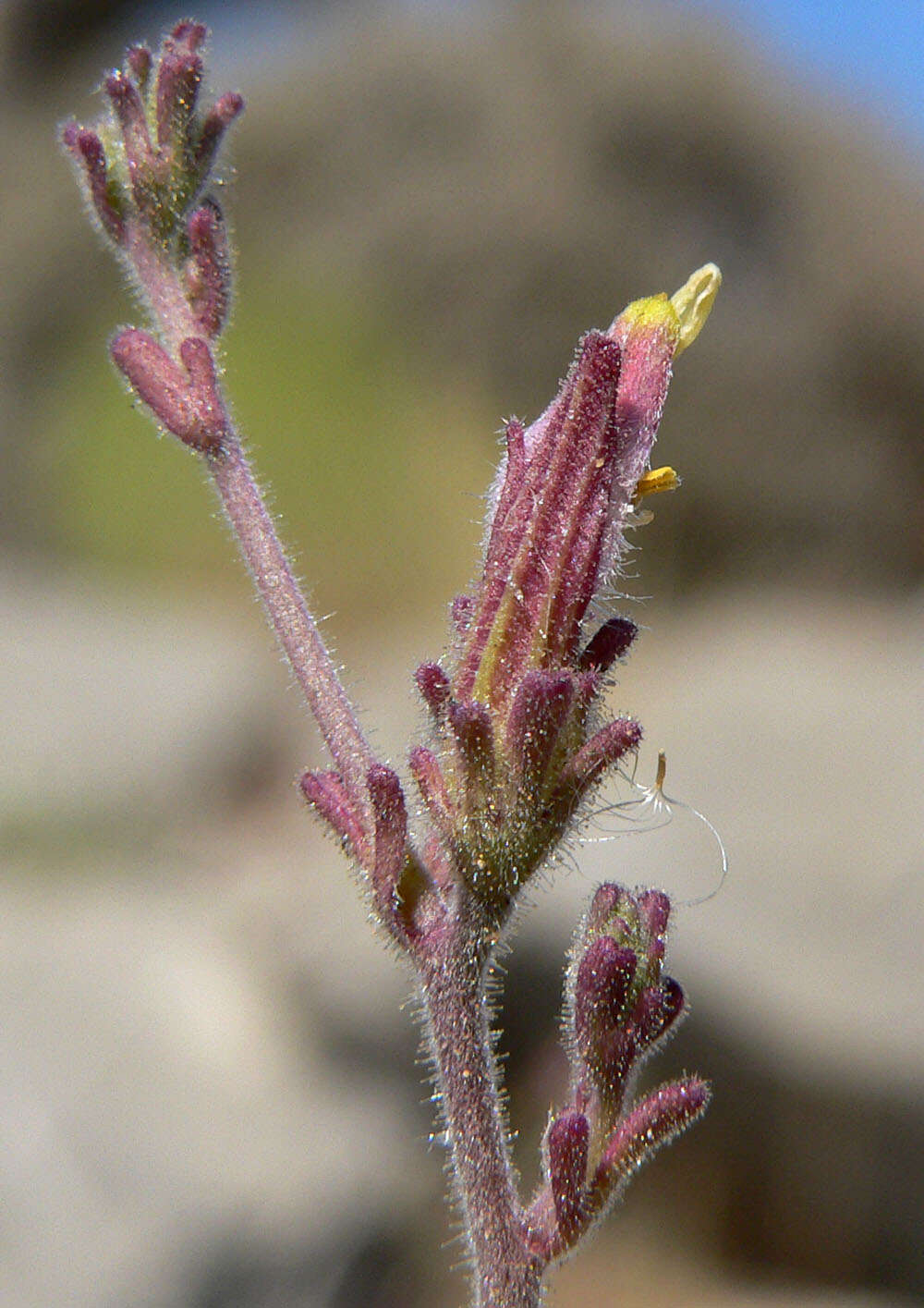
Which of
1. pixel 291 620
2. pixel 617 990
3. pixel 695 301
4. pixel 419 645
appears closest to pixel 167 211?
pixel 291 620

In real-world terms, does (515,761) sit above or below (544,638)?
below

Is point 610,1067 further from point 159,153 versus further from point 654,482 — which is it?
point 159,153

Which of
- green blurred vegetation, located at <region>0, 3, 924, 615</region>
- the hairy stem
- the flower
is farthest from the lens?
green blurred vegetation, located at <region>0, 3, 924, 615</region>

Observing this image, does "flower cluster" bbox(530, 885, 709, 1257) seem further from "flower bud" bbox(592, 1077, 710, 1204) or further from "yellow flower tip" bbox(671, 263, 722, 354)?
"yellow flower tip" bbox(671, 263, 722, 354)

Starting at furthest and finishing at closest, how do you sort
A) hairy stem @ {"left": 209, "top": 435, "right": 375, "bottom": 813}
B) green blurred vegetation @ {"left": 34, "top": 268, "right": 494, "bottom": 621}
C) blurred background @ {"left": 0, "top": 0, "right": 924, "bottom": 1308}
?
green blurred vegetation @ {"left": 34, "top": 268, "right": 494, "bottom": 621} → blurred background @ {"left": 0, "top": 0, "right": 924, "bottom": 1308} → hairy stem @ {"left": 209, "top": 435, "right": 375, "bottom": 813}

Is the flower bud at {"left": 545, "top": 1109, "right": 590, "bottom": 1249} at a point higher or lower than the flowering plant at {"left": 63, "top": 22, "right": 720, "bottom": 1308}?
lower

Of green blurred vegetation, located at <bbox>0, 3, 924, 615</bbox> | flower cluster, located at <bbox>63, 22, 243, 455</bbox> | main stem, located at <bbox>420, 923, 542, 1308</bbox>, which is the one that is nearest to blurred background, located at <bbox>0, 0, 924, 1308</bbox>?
green blurred vegetation, located at <bbox>0, 3, 924, 615</bbox>
